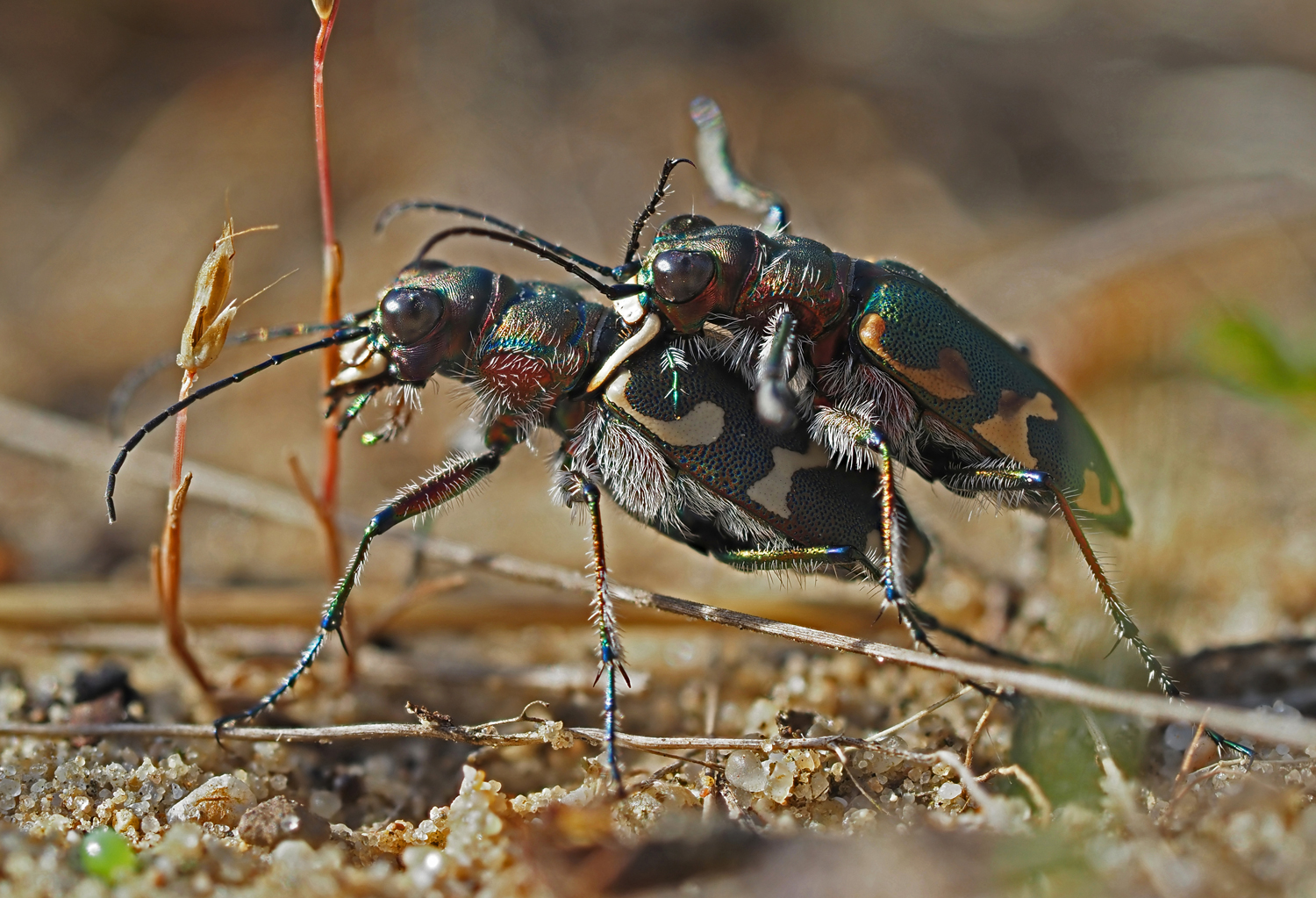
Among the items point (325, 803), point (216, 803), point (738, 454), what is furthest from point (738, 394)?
point (216, 803)

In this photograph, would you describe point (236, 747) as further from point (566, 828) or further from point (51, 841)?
point (566, 828)

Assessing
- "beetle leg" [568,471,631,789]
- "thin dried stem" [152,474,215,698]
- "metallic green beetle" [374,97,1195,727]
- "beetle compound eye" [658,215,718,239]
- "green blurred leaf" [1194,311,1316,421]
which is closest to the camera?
"beetle leg" [568,471,631,789]

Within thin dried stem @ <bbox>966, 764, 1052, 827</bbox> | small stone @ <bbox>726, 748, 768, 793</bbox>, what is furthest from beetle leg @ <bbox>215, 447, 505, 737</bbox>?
thin dried stem @ <bbox>966, 764, 1052, 827</bbox>

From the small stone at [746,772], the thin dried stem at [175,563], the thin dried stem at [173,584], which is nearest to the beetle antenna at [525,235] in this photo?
the thin dried stem at [175,563]

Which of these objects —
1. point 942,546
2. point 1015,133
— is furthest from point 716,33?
point 942,546

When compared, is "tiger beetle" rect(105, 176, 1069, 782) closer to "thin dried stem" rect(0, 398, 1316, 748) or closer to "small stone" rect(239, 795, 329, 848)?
"thin dried stem" rect(0, 398, 1316, 748)

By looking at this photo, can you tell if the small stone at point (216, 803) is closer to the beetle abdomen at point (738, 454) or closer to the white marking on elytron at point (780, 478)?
the beetle abdomen at point (738, 454)
